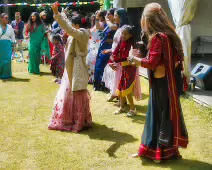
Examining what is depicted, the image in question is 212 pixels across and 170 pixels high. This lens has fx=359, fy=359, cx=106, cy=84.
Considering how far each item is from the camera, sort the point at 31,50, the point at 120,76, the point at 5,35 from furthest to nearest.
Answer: the point at 31,50, the point at 5,35, the point at 120,76

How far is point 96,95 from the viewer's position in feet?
23.8

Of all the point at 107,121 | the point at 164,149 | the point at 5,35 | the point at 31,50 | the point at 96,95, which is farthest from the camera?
the point at 31,50

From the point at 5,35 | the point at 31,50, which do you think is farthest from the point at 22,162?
the point at 31,50

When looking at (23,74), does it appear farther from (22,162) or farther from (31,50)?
(22,162)

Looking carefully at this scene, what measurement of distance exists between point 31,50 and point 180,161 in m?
6.50

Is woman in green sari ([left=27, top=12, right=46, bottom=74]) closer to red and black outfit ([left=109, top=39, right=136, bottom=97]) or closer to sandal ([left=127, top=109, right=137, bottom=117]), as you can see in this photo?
red and black outfit ([left=109, top=39, right=136, bottom=97])

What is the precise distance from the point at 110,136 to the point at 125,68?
1.21 meters

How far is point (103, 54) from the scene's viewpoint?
7230 mm

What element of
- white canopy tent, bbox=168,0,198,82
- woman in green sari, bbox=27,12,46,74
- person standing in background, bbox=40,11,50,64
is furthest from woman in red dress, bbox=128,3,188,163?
person standing in background, bbox=40,11,50,64

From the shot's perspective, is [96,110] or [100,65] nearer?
[96,110]

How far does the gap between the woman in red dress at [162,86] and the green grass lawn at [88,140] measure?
0.75 feet

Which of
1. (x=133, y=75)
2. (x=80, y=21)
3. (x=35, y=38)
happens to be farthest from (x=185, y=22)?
(x=35, y=38)

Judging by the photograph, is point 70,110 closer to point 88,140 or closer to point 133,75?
point 88,140

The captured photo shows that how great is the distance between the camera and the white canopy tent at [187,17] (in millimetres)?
6820
